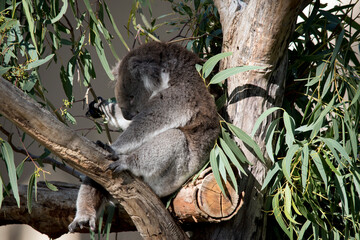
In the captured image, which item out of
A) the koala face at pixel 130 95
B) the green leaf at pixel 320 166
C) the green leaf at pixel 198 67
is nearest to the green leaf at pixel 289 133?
the green leaf at pixel 320 166

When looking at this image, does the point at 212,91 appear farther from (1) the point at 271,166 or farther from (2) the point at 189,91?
(1) the point at 271,166

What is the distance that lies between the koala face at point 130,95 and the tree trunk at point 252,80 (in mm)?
556

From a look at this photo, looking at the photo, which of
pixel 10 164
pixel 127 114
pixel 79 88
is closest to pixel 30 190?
pixel 10 164

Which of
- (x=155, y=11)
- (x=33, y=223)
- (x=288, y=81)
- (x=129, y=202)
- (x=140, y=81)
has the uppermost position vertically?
(x=155, y=11)

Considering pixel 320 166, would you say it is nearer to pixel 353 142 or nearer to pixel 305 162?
pixel 305 162

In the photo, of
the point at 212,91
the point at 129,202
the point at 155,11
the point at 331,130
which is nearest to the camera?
the point at 129,202

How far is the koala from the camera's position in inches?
85.2

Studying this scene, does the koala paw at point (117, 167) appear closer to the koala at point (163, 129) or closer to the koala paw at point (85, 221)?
the koala at point (163, 129)

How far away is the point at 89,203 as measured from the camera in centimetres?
218

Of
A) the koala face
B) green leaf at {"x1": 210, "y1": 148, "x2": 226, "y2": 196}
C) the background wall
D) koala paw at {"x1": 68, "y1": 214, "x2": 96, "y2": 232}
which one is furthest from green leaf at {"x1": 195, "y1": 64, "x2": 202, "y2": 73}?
the background wall

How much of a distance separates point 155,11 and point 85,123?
3.75ft

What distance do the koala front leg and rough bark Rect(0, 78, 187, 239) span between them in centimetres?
28

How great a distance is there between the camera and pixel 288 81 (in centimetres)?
247

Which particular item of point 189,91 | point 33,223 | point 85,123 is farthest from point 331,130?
point 85,123
